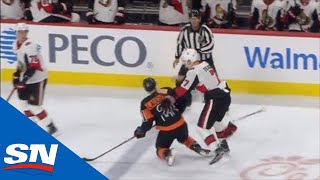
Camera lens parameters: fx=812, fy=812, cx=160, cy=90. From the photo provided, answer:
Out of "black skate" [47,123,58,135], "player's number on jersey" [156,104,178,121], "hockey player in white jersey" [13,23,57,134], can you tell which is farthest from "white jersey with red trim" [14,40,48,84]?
"player's number on jersey" [156,104,178,121]

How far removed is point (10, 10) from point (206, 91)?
3.27m

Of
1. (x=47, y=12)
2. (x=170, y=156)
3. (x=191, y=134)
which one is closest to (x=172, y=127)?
(x=170, y=156)

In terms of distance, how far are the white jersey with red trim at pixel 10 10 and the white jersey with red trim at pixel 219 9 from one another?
6.89 feet

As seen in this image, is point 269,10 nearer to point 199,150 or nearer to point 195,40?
point 195,40

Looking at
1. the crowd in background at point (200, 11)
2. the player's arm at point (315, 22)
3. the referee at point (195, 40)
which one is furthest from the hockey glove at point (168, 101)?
the player's arm at point (315, 22)

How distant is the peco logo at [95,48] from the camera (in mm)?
8633

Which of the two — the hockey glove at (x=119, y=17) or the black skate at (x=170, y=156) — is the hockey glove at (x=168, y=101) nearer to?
the black skate at (x=170, y=156)

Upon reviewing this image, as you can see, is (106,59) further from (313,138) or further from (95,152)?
(313,138)

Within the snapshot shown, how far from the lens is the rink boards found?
8336 mm

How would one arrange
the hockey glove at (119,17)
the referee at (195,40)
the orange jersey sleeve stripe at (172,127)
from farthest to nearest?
the hockey glove at (119,17) < the referee at (195,40) < the orange jersey sleeve stripe at (172,127)

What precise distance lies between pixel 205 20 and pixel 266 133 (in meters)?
1.88

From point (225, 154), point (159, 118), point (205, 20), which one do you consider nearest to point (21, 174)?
point (159, 118)

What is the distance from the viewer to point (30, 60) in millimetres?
7156

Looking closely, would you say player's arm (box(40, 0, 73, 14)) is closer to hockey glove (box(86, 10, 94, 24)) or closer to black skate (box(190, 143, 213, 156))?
hockey glove (box(86, 10, 94, 24))
